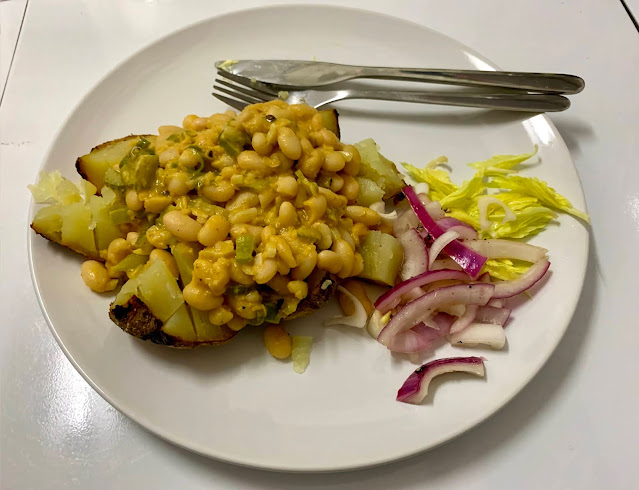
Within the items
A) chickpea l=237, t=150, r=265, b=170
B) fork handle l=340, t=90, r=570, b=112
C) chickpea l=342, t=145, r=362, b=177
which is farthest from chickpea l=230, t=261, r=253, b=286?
fork handle l=340, t=90, r=570, b=112

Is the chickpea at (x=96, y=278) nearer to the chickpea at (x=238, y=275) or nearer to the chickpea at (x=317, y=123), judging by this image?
the chickpea at (x=238, y=275)

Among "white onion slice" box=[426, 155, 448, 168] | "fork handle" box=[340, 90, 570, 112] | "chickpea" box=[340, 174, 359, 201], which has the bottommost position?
"chickpea" box=[340, 174, 359, 201]

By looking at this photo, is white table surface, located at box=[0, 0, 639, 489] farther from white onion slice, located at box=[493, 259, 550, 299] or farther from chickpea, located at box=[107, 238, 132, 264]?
chickpea, located at box=[107, 238, 132, 264]

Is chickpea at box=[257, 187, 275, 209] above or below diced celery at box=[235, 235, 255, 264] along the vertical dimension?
above

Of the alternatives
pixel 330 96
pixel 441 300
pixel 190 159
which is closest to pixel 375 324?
pixel 441 300

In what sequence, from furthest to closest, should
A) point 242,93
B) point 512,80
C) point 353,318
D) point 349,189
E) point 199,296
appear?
point 242,93 → point 512,80 → point 349,189 → point 353,318 → point 199,296

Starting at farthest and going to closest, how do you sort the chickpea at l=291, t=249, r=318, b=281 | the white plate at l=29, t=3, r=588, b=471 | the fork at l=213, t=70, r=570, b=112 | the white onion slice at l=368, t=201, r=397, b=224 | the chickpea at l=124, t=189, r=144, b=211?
the fork at l=213, t=70, r=570, b=112
the white onion slice at l=368, t=201, r=397, b=224
the chickpea at l=124, t=189, r=144, b=211
the chickpea at l=291, t=249, r=318, b=281
the white plate at l=29, t=3, r=588, b=471

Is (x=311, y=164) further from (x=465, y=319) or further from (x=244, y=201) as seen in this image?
(x=465, y=319)
